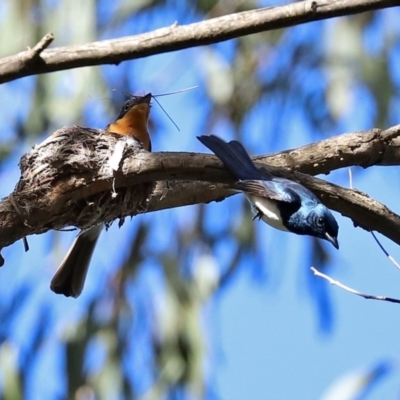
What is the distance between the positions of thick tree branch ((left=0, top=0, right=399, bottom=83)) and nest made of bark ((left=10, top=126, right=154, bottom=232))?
23 centimetres

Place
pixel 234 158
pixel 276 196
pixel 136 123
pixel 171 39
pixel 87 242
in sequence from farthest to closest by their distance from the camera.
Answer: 1. pixel 136 123
2. pixel 87 242
3. pixel 171 39
4. pixel 276 196
5. pixel 234 158

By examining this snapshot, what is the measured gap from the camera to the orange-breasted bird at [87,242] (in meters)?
3.13

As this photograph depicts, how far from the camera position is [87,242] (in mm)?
3359

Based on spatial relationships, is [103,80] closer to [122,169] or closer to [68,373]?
[68,373]

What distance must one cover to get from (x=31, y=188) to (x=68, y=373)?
5.89 feet

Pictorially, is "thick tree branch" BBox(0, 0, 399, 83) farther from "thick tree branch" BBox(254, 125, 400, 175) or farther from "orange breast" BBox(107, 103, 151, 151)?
"orange breast" BBox(107, 103, 151, 151)

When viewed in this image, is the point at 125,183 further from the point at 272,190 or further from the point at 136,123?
the point at 136,123

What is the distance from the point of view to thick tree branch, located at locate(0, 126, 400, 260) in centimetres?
224

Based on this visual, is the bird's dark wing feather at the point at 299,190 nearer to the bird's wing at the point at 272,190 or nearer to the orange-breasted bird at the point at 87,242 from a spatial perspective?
A: the bird's wing at the point at 272,190

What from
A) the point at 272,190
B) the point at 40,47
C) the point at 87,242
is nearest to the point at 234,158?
the point at 272,190

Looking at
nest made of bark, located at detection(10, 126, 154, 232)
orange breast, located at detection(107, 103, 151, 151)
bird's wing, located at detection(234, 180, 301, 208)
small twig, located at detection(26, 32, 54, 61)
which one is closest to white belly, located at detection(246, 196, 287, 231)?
bird's wing, located at detection(234, 180, 301, 208)

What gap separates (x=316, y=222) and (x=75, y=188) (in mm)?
613

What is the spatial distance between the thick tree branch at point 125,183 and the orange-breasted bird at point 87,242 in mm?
291

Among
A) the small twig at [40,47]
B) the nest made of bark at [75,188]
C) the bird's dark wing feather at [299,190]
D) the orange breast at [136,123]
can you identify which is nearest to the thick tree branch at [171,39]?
the small twig at [40,47]
